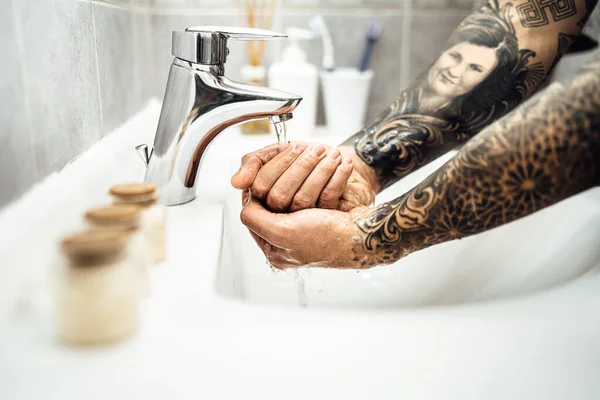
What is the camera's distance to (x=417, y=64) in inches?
50.0

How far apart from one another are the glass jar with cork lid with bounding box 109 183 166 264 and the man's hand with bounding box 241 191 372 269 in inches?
9.8

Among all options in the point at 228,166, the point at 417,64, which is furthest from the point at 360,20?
the point at 228,166

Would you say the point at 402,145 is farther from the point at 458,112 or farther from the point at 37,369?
the point at 37,369

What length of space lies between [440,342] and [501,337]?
44mm

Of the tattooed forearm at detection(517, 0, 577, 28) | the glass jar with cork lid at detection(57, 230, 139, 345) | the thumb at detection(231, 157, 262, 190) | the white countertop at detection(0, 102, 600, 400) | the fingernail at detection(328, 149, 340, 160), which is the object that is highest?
the tattooed forearm at detection(517, 0, 577, 28)

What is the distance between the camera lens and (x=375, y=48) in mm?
1262

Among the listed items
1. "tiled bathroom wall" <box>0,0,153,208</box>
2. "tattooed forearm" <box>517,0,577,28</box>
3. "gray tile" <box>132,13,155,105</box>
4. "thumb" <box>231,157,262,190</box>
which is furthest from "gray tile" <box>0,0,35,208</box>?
"tattooed forearm" <box>517,0,577,28</box>

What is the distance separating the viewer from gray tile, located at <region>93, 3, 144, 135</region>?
0.82 meters

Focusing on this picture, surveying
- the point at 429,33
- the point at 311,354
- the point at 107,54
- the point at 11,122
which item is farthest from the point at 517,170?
the point at 429,33

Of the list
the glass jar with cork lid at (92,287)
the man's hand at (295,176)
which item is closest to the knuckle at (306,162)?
the man's hand at (295,176)

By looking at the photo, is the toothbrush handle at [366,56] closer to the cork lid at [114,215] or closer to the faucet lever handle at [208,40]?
the faucet lever handle at [208,40]

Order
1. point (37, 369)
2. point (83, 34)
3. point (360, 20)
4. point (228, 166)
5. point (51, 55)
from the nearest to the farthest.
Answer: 1. point (37, 369)
2. point (51, 55)
3. point (83, 34)
4. point (228, 166)
5. point (360, 20)

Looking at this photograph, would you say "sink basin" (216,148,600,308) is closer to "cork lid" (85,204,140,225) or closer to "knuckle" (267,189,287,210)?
"knuckle" (267,189,287,210)

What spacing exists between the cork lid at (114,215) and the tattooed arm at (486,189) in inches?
11.9
